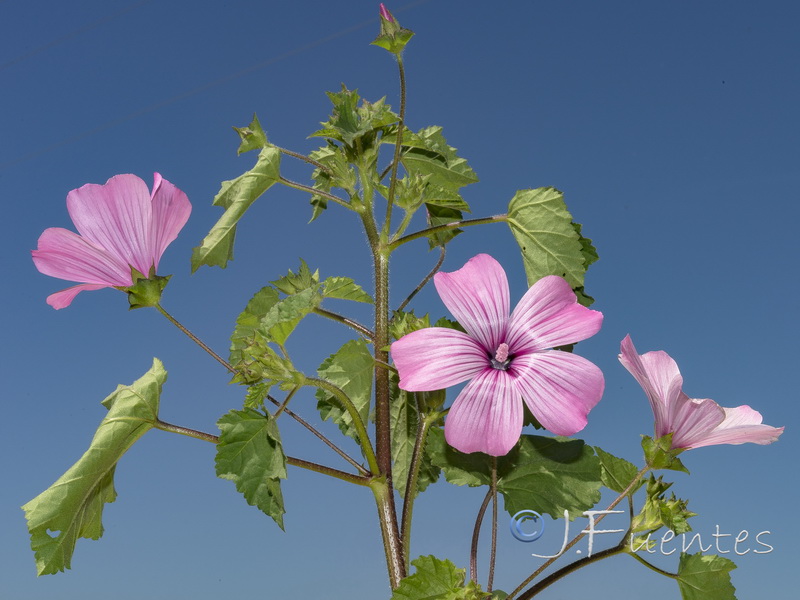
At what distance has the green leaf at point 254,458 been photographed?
1.24m

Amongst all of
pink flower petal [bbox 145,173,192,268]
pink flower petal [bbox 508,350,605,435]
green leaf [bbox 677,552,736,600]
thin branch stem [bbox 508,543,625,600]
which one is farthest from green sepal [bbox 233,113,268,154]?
green leaf [bbox 677,552,736,600]

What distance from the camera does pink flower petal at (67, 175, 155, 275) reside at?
1376 millimetres

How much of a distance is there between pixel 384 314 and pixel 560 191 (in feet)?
1.25

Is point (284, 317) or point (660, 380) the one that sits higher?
point (660, 380)

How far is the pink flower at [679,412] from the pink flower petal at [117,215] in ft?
2.65

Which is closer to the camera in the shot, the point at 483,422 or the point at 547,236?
the point at 483,422

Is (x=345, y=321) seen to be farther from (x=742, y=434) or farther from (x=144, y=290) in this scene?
(x=742, y=434)

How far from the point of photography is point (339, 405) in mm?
1510

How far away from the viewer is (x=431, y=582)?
1.20 m

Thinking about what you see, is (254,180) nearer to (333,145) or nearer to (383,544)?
(333,145)

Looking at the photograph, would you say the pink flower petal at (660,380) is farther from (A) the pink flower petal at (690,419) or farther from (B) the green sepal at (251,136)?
(B) the green sepal at (251,136)

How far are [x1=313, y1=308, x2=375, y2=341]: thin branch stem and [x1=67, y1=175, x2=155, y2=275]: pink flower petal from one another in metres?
0.31

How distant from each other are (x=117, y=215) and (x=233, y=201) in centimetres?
20

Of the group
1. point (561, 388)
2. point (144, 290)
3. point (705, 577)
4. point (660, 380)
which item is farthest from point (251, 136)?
point (705, 577)
